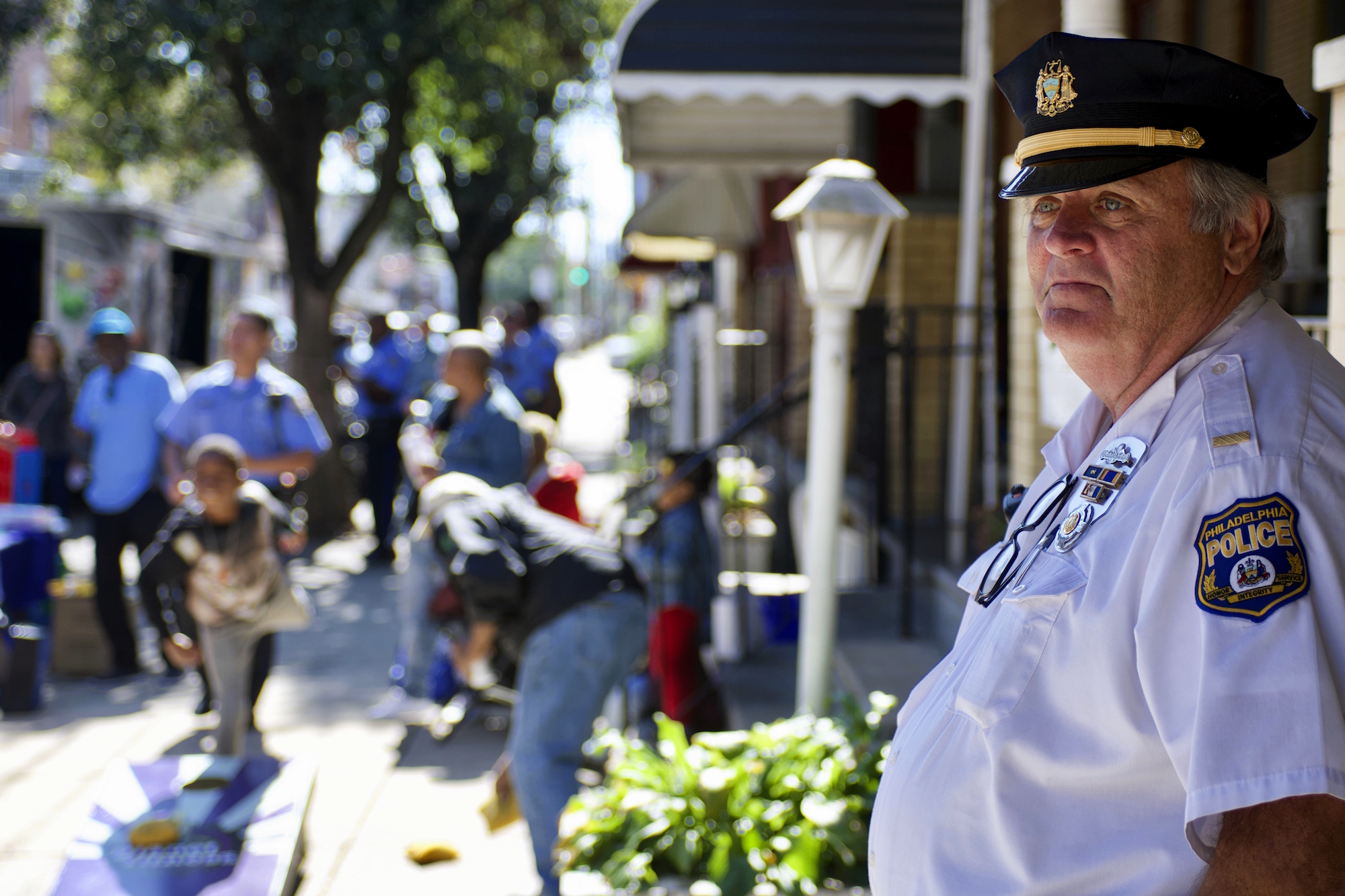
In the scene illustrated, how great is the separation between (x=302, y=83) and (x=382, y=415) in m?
3.05

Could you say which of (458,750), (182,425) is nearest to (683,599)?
(458,750)

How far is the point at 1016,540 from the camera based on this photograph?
1.54 meters

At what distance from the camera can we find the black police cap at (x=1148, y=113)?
1.36 m

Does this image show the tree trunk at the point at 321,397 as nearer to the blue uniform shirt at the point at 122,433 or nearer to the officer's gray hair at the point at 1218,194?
the blue uniform shirt at the point at 122,433

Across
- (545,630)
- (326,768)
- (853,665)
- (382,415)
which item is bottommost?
(326,768)

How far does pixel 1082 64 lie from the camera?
1438mm

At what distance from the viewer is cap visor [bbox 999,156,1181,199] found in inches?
54.5

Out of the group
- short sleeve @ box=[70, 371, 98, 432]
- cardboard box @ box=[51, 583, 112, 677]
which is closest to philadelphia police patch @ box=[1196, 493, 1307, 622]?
short sleeve @ box=[70, 371, 98, 432]

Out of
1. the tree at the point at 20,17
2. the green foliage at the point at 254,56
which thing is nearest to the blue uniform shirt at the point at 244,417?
the green foliage at the point at 254,56

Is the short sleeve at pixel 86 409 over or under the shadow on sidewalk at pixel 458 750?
over

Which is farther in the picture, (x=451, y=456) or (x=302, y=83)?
(x=302, y=83)

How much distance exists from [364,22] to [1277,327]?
9.24 meters

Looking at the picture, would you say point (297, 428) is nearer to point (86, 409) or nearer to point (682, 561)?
point (86, 409)

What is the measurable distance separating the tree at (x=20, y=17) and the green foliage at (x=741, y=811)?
10.2 metres
